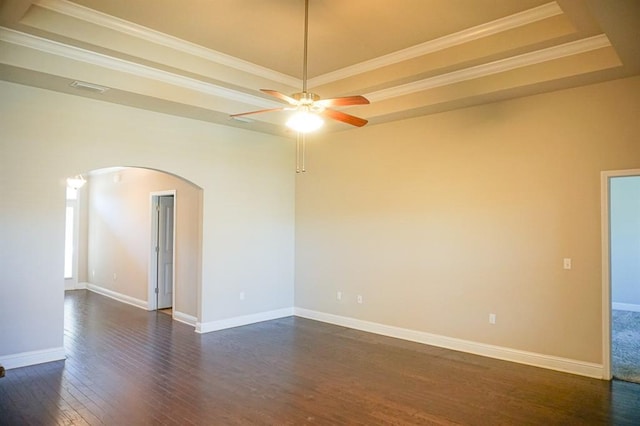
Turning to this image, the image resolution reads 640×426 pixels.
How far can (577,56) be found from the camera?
163 inches

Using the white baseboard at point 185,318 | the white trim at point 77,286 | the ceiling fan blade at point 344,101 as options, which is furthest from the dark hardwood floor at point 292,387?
the white trim at point 77,286

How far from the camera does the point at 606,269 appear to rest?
4.32 m

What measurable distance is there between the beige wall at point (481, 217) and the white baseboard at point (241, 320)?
655mm

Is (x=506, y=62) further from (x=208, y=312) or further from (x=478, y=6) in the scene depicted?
(x=208, y=312)

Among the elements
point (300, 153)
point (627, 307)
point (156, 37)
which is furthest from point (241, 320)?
point (627, 307)

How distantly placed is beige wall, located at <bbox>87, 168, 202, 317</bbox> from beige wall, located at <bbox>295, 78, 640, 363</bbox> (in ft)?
6.99

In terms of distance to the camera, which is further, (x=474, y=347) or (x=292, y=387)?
(x=474, y=347)

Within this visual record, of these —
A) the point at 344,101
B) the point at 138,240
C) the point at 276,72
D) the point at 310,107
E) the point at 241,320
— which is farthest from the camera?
the point at 138,240

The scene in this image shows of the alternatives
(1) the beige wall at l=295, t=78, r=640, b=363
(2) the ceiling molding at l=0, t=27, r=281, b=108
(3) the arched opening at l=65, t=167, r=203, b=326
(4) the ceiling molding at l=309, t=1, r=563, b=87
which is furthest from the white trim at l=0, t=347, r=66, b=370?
(4) the ceiling molding at l=309, t=1, r=563, b=87

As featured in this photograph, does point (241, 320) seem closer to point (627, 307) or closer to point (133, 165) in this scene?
point (133, 165)

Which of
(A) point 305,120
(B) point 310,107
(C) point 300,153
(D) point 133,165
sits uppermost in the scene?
(C) point 300,153

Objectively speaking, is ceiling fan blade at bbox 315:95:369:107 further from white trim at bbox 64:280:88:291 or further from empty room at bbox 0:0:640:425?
white trim at bbox 64:280:88:291

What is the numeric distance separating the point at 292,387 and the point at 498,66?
4.11 metres

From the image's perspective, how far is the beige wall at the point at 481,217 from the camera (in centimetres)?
444
